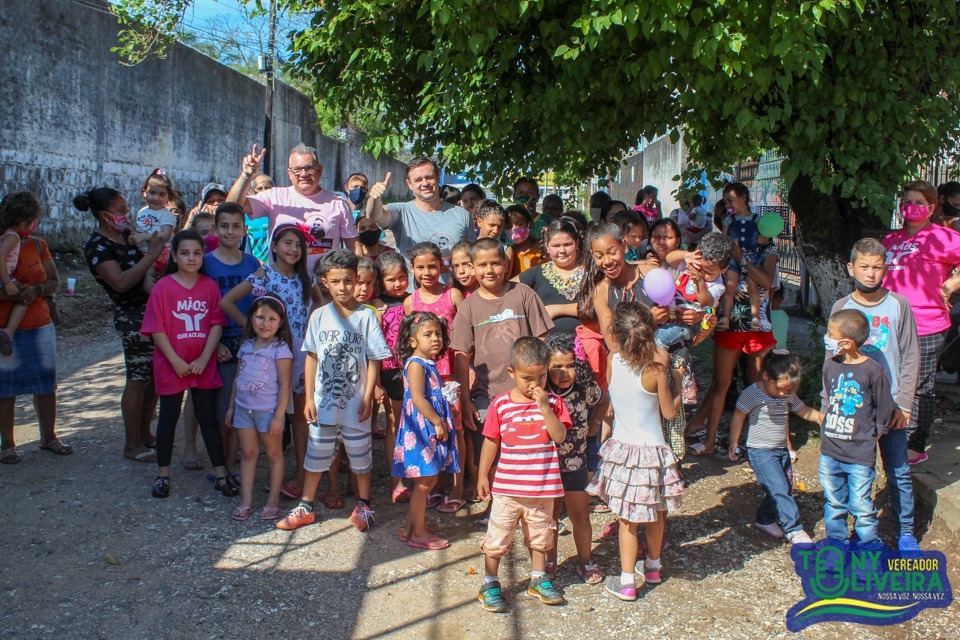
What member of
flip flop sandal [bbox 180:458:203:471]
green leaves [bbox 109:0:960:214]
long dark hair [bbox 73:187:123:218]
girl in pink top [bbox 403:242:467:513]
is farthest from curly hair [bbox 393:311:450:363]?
long dark hair [bbox 73:187:123:218]

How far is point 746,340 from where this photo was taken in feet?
19.4

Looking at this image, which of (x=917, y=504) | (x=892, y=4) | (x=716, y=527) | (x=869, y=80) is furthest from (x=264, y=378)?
(x=892, y=4)

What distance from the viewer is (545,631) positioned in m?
3.71

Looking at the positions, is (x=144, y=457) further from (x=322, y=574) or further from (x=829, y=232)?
(x=829, y=232)

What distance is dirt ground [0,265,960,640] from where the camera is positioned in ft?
12.3

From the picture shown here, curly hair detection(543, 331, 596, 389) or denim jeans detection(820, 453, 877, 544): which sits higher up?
curly hair detection(543, 331, 596, 389)

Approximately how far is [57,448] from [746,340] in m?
4.72

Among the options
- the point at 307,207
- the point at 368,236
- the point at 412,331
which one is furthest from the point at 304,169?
the point at 412,331

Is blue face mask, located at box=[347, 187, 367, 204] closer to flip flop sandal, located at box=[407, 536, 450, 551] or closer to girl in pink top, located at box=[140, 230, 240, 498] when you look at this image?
girl in pink top, located at box=[140, 230, 240, 498]

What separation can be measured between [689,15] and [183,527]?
415cm

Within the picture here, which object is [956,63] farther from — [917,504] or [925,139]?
[917,504]

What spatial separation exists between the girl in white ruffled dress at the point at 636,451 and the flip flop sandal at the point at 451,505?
3.98ft

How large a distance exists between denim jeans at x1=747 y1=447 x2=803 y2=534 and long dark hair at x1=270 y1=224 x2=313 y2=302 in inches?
109

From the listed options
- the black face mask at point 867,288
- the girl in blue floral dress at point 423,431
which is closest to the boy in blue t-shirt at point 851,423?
the black face mask at point 867,288
